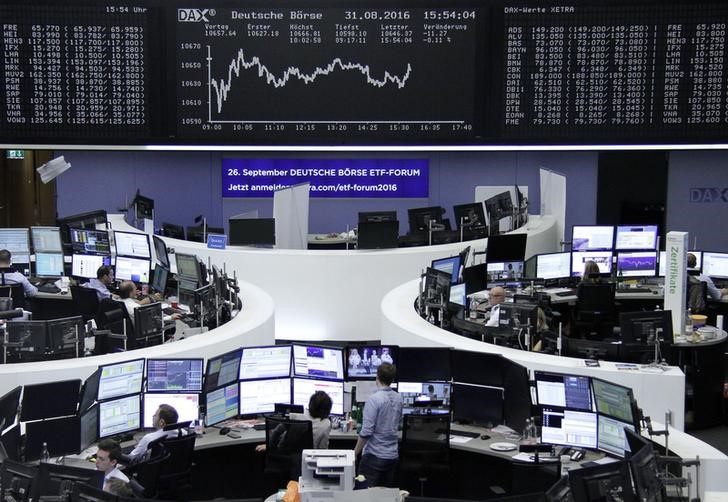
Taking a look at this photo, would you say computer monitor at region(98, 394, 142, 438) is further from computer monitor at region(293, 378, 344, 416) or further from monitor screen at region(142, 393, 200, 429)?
computer monitor at region(293, 378, 344, 416)

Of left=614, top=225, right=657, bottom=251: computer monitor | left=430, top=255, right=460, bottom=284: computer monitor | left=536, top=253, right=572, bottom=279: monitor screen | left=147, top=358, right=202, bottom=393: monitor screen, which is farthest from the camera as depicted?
left=614, top=225, right=657, bottom=251: computer monitor

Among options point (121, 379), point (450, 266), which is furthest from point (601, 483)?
point (450, 266)

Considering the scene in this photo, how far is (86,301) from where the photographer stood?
11.1 m

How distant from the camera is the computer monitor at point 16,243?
12680 millimetres

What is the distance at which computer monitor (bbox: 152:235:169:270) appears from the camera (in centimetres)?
1177

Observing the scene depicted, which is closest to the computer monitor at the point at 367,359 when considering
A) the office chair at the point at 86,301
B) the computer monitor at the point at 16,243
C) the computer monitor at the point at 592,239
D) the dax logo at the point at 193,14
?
the dax logo at the point at 193,14

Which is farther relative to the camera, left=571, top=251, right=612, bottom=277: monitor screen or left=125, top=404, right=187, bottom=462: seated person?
left=571, top=251, right=612, bottom=277: monitor screen

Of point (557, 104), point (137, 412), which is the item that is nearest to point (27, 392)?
point (137, 412)

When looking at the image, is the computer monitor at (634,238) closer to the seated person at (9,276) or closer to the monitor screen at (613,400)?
the monitor screen at (613,400)

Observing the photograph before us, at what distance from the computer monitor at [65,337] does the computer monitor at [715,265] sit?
7665mm

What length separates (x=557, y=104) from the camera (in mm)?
8508

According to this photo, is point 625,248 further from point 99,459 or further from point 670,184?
point 99,459

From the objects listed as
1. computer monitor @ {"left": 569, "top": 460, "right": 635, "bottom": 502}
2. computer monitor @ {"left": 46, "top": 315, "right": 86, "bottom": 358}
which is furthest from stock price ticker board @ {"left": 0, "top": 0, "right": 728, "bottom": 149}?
computer monitor @ {"left": 569, "top": 460, "right": 635, "bottom": 502}

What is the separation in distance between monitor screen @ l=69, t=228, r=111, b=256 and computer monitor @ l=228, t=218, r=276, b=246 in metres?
1.48
